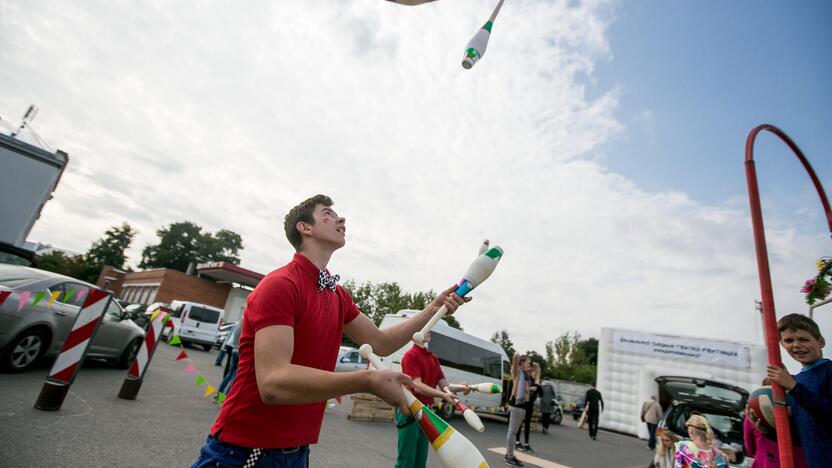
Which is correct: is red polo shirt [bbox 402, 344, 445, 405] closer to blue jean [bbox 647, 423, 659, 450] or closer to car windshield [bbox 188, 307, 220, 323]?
blue jean [bbox 647, 423, 659, 450]

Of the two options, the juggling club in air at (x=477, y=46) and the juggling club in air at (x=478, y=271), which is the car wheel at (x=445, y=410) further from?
the juggling club in air at (x=477, y=46)

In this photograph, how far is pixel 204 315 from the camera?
2006cm

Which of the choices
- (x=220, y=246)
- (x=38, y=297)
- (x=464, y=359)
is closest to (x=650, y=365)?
(x=464, y=359)

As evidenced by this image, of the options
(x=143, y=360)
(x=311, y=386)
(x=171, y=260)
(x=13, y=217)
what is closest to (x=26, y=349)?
(x=143, y=360)

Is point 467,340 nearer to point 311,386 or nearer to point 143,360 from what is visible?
point 143,360

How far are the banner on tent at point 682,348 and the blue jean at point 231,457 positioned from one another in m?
21.3

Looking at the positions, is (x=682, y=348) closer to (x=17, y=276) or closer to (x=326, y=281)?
(x=326, y=281)

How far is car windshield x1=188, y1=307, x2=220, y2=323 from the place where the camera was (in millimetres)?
19720

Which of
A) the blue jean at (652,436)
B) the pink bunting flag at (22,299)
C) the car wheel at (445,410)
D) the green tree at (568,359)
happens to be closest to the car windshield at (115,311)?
the pink bunting flag at (22,299)

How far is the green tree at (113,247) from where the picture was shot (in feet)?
209

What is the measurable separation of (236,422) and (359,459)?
16.5 ft

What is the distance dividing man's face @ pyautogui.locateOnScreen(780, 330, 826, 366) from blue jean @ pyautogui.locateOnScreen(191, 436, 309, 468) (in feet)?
11.5

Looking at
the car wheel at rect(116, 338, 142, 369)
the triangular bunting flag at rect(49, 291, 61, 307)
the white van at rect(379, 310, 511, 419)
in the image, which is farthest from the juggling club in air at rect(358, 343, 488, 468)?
the car wheel at rect(116, 338, 142, 369)

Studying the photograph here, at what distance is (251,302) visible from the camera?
5.75 feet
